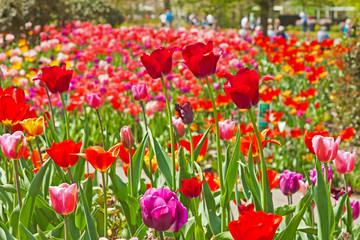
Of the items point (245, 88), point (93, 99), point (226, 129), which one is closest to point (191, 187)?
point (245, 88)

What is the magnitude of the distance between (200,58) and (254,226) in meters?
0.55

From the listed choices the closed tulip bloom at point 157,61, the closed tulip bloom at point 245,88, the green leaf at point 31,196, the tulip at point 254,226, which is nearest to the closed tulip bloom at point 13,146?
the green leaf at point 31,196

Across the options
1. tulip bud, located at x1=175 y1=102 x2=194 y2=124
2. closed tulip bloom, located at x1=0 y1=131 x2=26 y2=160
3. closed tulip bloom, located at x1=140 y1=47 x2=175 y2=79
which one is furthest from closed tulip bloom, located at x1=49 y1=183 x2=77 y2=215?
tulip bud, located at x1=175 y1=102 x2=194 y2=124

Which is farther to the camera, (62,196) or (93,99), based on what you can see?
(93,99)

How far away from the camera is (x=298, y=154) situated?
435cm

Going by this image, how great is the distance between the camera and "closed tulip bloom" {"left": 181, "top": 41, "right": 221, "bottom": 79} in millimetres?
1414

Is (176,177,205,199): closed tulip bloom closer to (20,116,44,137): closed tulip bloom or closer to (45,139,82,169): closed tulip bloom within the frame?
(45,139,82,169): closed tulip bloom

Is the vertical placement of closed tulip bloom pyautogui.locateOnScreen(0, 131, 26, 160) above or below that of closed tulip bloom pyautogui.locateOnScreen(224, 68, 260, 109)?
below

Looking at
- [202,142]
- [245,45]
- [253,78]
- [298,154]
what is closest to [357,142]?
[298,154]

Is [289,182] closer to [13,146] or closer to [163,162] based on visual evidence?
[163,162]

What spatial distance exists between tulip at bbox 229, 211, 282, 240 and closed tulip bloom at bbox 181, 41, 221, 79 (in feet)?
1.67

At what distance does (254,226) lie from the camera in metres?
1.02

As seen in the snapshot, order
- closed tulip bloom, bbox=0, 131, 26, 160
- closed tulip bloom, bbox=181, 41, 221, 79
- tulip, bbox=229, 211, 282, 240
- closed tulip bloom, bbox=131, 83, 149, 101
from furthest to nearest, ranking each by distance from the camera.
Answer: closed tulip bloom, bbox=131, 83, 149, 101, closed tulip bloom, bbox=0, 131, 26, 160, closed tulip bloom, bbox=181, 41, 221, 79, tulip, bbox=229, 211, 282, 240

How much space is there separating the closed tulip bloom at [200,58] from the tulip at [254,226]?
1.67ft
